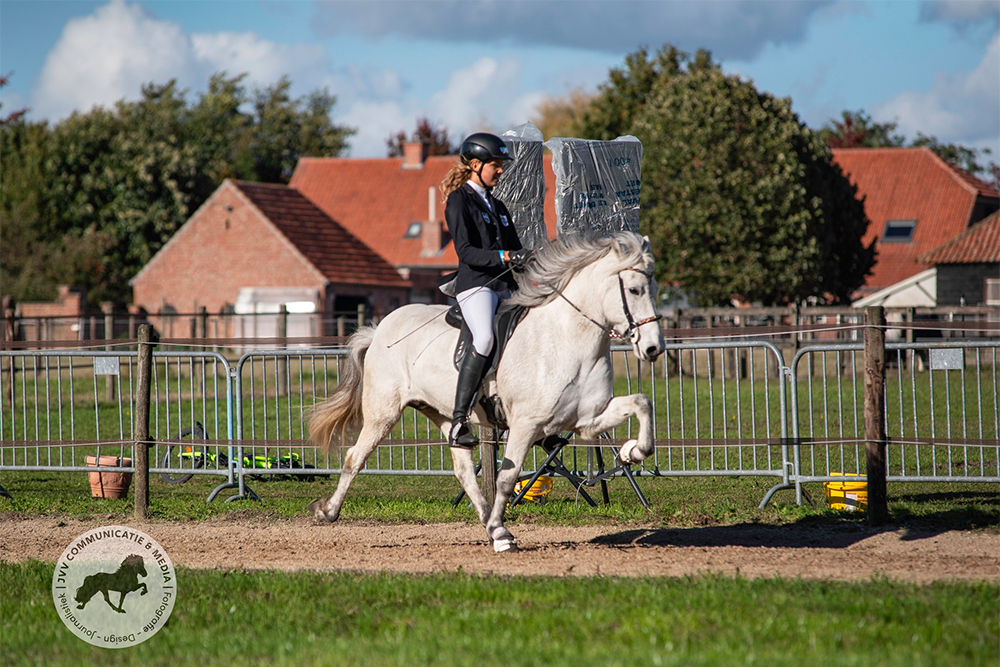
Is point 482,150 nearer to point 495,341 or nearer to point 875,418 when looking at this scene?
point 495,341

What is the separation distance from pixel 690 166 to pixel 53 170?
36.6 metres

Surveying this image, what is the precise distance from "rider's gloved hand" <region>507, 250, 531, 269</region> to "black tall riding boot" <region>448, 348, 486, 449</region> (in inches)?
27.4

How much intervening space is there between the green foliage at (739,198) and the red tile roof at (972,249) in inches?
293

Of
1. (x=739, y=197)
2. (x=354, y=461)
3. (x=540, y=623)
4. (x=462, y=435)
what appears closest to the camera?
(x=540, y=623)

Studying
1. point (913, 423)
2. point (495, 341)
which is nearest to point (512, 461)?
point (495, 341)

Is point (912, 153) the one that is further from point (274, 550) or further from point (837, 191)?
point (274, 550)

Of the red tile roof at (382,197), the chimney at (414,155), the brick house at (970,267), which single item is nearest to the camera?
the brick house at (970,267)

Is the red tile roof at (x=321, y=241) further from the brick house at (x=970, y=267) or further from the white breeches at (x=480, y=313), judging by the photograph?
the white breeches at (x=480, y=313)

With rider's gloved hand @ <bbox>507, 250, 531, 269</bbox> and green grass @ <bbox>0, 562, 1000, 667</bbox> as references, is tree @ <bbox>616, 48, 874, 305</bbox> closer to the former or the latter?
rider's gloved hand @ <bbox>507, 250, 531, 269</bbox>

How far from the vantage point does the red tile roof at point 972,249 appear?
40.3 meters

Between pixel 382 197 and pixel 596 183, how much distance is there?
151 feet

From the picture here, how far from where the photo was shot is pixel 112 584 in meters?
6.12

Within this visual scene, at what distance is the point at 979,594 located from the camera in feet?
18.1

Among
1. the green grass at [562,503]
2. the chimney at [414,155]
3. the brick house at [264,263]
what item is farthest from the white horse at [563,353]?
the chimney at [414,155]
